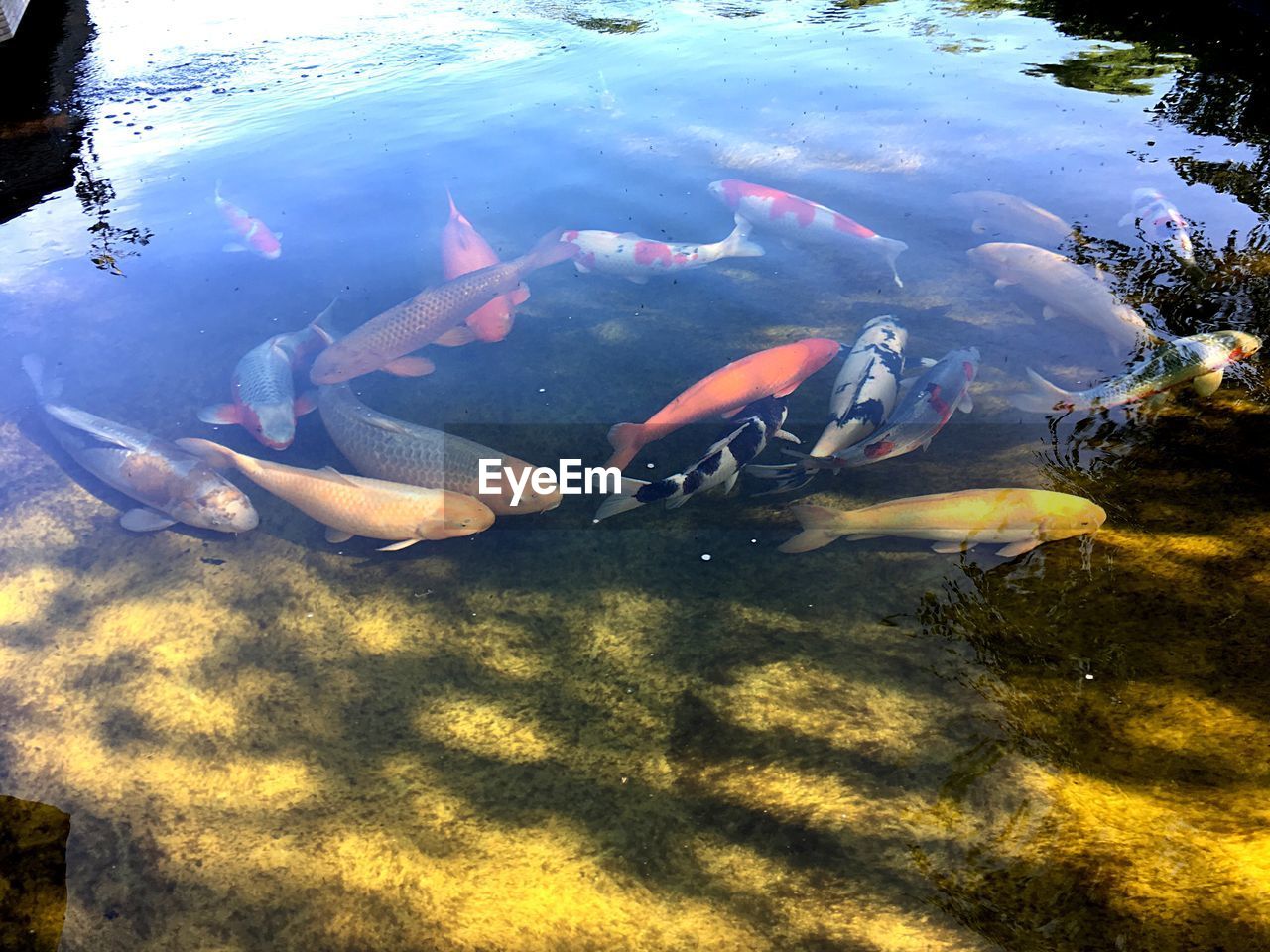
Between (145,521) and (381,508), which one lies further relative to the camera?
(145,521)

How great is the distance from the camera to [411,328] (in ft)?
16.5

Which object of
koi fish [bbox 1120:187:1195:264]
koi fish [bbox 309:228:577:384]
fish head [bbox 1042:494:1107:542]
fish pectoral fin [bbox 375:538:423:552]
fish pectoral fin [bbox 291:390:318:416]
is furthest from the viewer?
koi fish [bbox 1120:187:1195:264]

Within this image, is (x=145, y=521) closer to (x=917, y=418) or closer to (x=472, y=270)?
(x=472, y=270)

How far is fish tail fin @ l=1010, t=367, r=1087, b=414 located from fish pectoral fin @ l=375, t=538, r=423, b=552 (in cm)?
356

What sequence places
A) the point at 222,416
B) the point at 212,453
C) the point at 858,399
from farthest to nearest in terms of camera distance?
the point at 222,416 → the point at 212,453 → the point at 858,399

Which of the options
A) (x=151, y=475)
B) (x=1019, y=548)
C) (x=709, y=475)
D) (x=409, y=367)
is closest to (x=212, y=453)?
(x=151, y=475)

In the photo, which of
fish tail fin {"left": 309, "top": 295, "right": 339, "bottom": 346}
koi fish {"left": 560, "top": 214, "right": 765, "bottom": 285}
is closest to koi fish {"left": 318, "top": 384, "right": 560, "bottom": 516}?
fish tail fin {"left": 309, "top": 295, "right": 339, "bottom": 346}

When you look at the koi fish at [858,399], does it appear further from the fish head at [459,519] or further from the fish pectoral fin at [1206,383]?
the fish pectoral fin at [1206,383]

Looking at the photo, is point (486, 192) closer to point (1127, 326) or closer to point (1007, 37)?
point (1127, 326)

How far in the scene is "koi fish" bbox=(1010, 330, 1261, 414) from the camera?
167 inches

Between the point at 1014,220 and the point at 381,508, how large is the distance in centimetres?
565

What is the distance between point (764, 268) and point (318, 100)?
662 centimetres

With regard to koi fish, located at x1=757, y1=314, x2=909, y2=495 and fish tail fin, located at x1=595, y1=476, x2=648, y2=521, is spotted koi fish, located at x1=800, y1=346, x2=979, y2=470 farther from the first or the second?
fish tail fin, located at x1=595, y1=476, x2=648, y2=521

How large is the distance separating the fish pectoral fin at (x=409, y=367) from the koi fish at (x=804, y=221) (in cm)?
313
